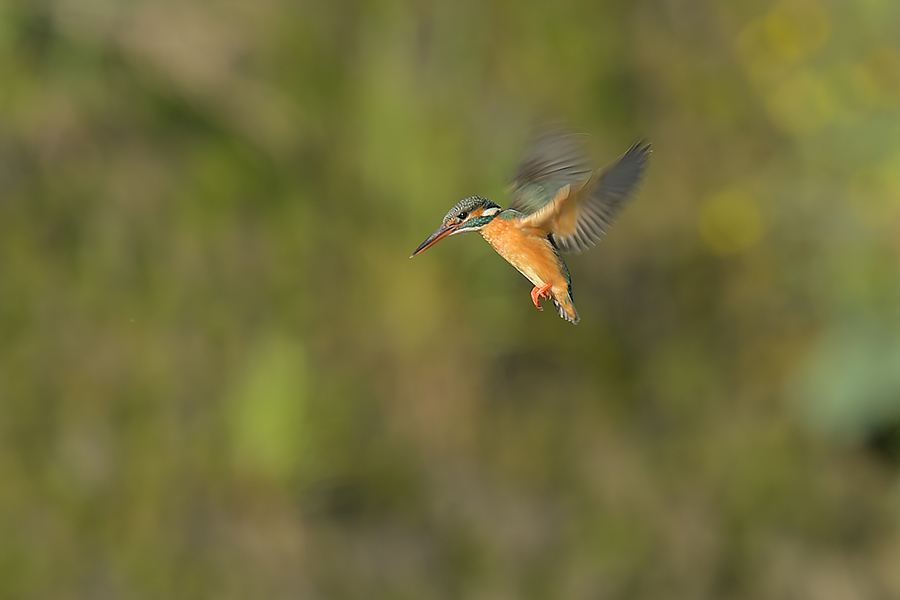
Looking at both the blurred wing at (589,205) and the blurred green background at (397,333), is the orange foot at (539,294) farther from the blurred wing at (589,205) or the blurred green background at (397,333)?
the blurred green background at (397,333)

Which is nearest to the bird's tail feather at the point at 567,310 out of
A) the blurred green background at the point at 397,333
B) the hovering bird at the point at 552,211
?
the hovering bird at the point at 552,211

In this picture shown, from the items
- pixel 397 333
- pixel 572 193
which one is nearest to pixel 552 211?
pixel 572 193

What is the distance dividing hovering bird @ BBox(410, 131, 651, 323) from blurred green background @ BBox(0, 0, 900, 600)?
48.1 inches

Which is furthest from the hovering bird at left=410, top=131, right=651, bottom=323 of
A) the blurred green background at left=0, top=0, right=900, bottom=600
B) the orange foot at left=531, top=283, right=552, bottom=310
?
the blurred green background at left=0, top=0, right=900, bottom=600

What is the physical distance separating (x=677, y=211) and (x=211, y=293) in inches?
37.0

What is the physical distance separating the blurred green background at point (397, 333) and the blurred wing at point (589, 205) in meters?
1.24

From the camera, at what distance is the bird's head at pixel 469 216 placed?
0.92 ft

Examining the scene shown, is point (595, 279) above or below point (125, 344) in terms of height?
above

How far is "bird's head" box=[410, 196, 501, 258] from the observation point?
281 millimetres

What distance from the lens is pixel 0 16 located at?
5.39 feet

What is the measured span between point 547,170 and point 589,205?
3cm

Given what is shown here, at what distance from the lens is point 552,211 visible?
12.1 inches

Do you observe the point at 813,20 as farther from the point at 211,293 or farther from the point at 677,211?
the point at 211,293

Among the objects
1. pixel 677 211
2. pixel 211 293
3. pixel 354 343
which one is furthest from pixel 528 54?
pixel 211 293
